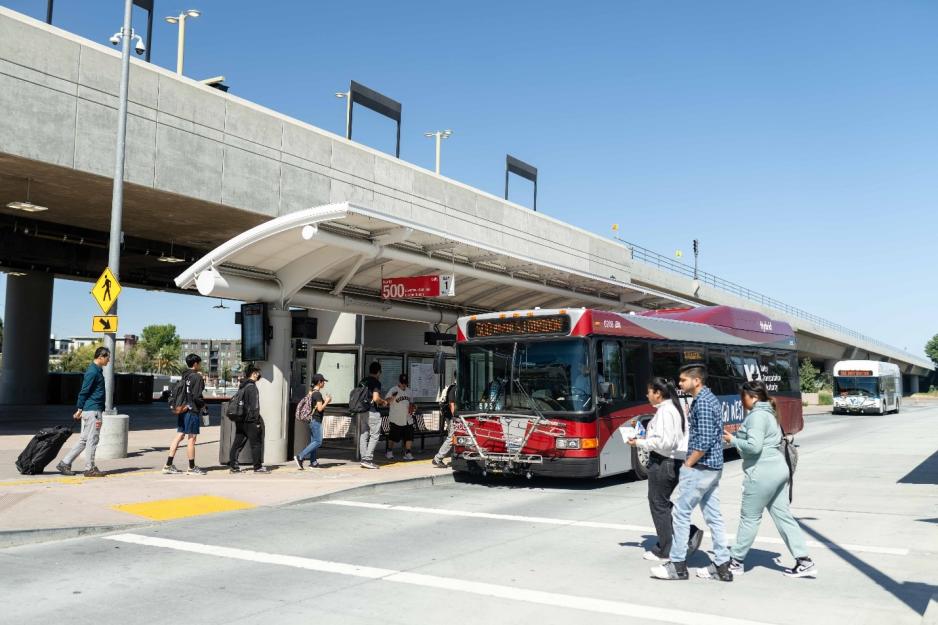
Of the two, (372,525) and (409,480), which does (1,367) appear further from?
(372,525)

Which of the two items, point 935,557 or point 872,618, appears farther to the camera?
point 935,557

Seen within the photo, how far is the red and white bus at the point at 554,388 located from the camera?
1268 centimetres

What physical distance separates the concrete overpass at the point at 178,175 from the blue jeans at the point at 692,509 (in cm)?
933

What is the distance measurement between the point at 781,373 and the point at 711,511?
14742mm

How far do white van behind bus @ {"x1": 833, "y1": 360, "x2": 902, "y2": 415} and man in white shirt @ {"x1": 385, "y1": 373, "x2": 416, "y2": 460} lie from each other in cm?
3605

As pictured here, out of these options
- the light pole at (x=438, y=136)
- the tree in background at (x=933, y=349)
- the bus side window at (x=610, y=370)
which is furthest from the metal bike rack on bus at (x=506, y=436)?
the tree in background at (x=933, y=349)

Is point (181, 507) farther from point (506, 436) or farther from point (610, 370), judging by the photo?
point (610, 370)

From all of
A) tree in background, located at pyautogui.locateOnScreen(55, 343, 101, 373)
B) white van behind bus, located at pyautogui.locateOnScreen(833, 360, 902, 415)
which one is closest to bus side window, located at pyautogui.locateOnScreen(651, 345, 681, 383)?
white van behind bus, located at pyautogui.locateOnScreen(833, 360, 902, 415)

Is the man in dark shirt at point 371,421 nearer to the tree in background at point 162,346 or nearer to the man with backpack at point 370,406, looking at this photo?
the man with backpack at point 370,406

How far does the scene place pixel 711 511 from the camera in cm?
715

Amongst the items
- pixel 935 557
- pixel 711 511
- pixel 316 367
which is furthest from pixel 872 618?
pixel 316 367

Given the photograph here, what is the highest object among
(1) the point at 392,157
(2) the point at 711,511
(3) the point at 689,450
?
(1) the point at 392,157

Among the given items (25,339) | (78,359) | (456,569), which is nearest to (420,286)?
(456,569)

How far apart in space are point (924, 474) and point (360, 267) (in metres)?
11.3
